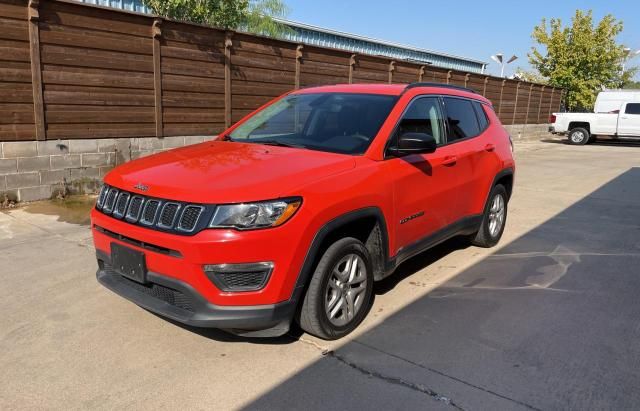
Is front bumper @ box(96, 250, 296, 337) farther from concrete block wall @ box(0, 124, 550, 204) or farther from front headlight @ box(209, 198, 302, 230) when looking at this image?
concrete block wall @ box(0, 124, 550, 204)

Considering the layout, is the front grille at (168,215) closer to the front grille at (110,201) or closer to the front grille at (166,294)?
the front grille at (166,294)

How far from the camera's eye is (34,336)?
139 inches

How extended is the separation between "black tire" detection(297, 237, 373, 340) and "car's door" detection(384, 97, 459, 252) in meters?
0.58

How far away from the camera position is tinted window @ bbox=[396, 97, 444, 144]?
4137 millimetres

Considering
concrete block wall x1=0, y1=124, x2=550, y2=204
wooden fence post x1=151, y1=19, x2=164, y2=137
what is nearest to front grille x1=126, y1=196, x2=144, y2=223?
concrete block wall x1=0, y1=124, x2=550, y2=204

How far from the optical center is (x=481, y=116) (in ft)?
18.1

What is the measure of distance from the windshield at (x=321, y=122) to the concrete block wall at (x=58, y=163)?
395cm

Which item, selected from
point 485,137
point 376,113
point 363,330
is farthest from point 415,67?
point 363,330

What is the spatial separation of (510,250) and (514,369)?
2.77m

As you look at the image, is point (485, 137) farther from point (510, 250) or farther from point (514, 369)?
point (514, 369)

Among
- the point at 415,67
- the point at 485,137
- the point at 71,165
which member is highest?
the point at 415,67

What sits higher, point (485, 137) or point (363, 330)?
point (485, 137)

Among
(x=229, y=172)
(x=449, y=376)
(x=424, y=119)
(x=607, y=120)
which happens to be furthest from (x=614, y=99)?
(x=229, y=172)

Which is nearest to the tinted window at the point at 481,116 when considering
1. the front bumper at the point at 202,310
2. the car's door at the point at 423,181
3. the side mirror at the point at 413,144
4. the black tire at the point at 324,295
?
the car's door at the point at 423,181
